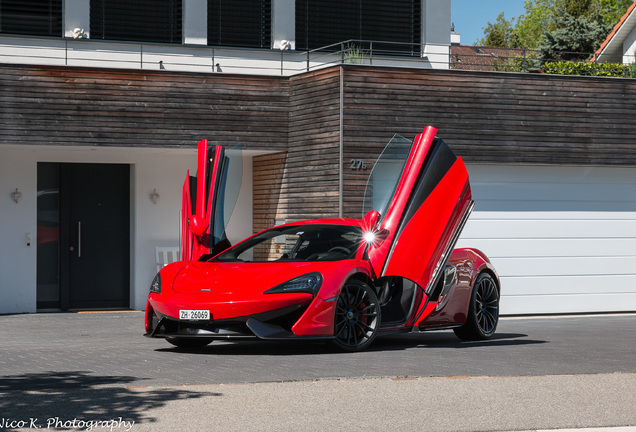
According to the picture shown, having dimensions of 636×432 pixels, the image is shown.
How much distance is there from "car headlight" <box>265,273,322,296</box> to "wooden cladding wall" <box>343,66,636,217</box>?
5846 mm

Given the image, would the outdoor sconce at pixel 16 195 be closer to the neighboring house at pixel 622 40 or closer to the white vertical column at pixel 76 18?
the white vertical column at pixel 76 18

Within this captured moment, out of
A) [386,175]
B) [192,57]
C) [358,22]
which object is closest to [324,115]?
[192,57]

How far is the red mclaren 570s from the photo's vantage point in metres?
9.40

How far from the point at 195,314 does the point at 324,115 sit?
22.9 feet

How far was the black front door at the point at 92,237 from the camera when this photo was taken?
17.4 m

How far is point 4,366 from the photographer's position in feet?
29.0

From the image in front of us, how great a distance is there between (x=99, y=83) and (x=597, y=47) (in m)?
28.4

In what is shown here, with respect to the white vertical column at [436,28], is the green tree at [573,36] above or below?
above

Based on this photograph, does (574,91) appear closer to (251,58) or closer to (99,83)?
(251,58)

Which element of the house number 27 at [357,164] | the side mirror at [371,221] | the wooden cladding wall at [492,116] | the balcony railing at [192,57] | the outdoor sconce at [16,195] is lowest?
the side mirror at [371,221]

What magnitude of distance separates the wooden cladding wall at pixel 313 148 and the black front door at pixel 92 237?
3165 millimetres

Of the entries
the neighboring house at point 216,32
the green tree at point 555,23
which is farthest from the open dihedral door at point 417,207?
the green tree at point 555,23

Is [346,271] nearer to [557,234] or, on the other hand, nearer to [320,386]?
[320,386]

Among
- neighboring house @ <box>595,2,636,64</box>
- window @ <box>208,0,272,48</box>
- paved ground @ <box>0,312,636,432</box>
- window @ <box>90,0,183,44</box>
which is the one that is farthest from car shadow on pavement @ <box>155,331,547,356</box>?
neighboring house @ <box>595,2,636,64</box>
